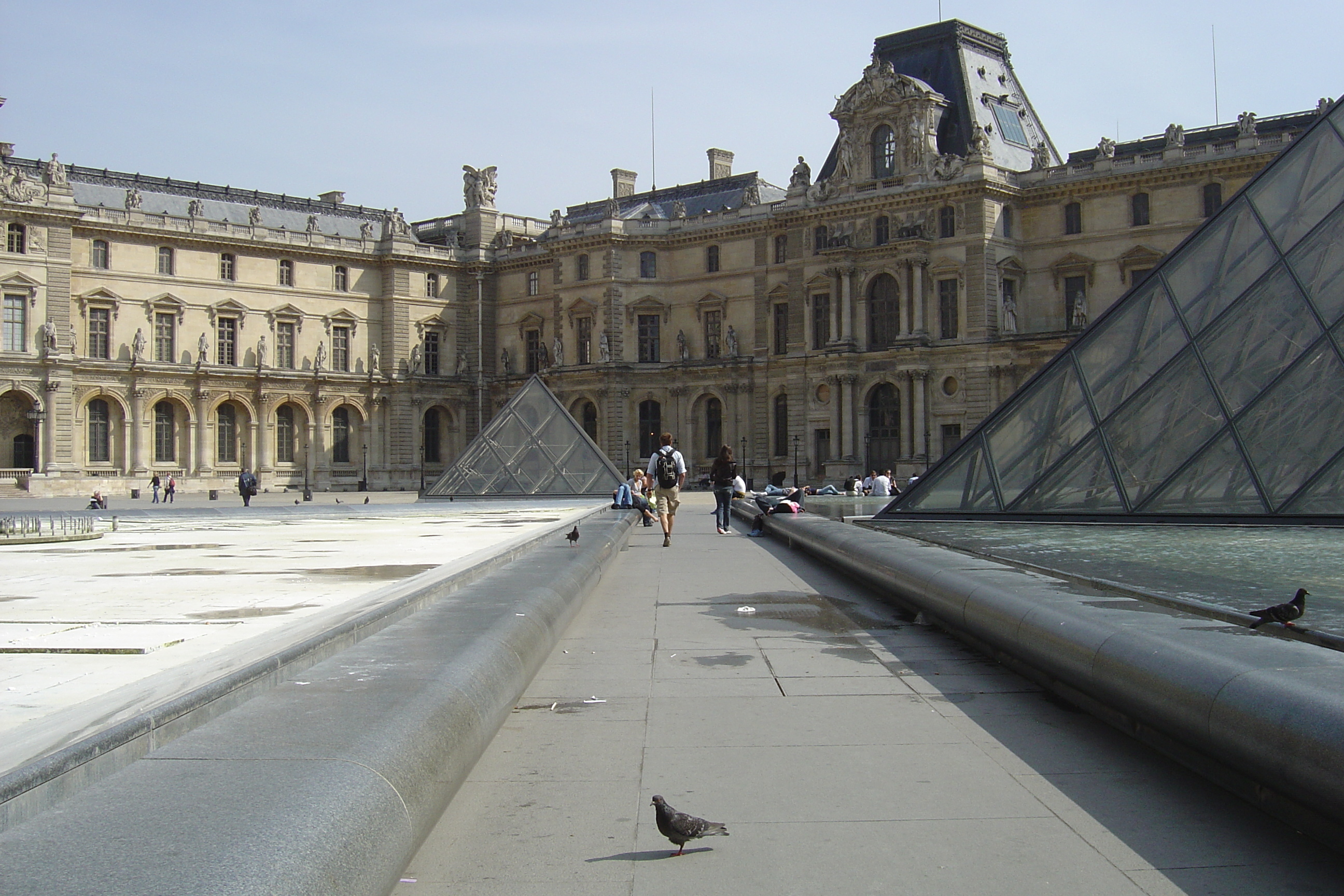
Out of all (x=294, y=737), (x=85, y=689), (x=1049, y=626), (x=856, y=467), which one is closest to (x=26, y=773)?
(x=294, y=737)

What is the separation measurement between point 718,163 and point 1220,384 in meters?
56.0

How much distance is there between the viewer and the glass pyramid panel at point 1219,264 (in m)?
15.1

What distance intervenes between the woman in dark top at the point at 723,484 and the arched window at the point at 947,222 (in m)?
32.2

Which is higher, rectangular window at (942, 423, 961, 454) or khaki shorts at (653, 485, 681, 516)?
rectangular window at (942, 423, 961, 454)

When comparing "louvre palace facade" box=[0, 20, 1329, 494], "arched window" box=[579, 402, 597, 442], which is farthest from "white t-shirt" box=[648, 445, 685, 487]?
"arched window" box=[579, 402, 597, 442]

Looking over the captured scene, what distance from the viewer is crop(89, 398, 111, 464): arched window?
2229 inches

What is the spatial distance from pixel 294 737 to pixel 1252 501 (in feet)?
43.8

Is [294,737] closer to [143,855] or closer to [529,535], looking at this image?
[143,855]

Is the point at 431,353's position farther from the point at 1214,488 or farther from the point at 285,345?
the point at 1214,488

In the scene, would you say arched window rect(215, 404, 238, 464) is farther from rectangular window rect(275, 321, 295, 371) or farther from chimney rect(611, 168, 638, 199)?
chimney rect(611, 168, 638, 199)

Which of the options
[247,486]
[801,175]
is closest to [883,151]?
[801,175]

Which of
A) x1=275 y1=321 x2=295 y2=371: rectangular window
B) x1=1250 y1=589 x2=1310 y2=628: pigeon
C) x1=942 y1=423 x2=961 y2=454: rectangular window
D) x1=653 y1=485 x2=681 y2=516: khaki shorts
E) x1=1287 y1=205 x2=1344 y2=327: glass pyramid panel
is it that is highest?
x1=275 y1=321 x2=295 y2=371: rectangular window

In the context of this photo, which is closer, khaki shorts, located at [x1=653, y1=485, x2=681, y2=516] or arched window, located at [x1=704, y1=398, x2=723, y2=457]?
khaki shorts, located at [x1=653, y1=485, x2=681, y2=516]

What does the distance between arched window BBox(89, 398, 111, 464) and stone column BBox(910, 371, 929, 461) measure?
119 ft
